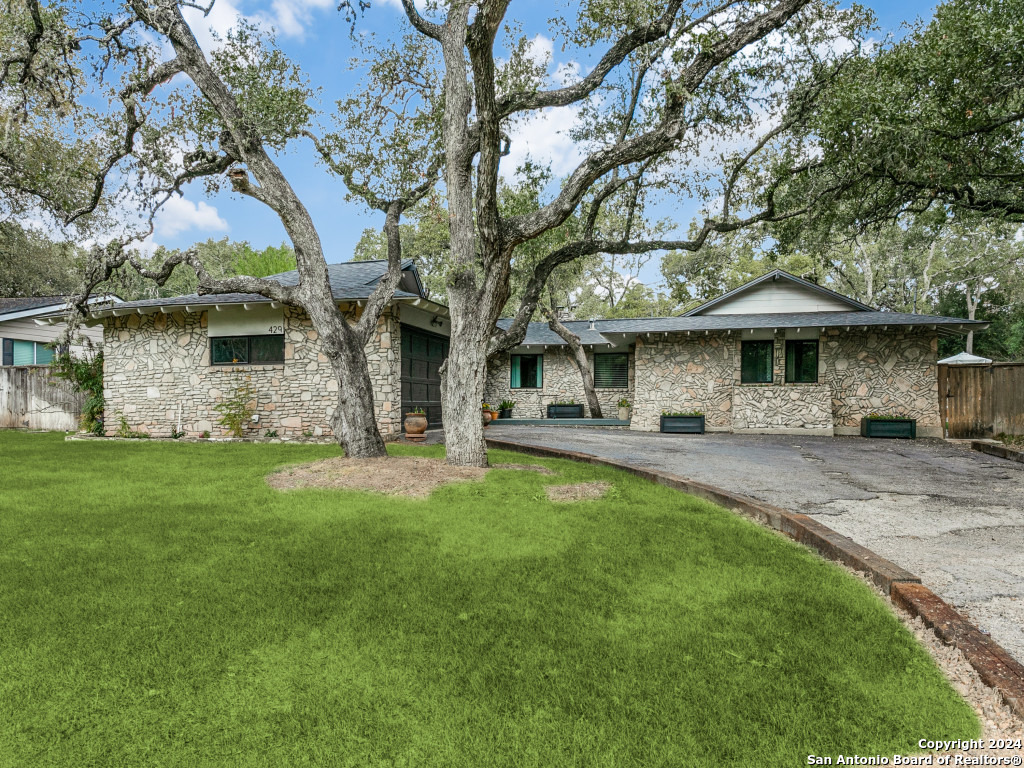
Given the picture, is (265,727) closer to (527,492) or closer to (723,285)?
(527,492)

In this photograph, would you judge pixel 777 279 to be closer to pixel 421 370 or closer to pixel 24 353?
pixel 421 370

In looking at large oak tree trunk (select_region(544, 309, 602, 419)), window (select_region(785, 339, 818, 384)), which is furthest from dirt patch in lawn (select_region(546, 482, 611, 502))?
large oak tree trunk (select_region(544, 309, 602, 419))

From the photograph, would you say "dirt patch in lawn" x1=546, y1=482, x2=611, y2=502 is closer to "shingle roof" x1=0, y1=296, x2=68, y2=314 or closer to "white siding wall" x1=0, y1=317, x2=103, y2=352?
"white siding wall" x1=0, y1=317, x2=103, y2=352

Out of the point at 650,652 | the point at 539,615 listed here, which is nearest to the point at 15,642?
the point at 539,615

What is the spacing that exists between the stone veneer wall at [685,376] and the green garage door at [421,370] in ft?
19.2

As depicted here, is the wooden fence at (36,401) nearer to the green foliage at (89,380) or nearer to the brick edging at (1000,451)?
Answer: the green foliage at (89,380)

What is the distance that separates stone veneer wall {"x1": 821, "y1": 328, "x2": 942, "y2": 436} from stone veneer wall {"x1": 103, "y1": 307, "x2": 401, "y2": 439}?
37.3 ft

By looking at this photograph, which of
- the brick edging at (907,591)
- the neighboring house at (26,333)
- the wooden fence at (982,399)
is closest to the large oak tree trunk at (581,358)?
the wooden fence at (982,399)

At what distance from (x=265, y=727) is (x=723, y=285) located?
111 ft

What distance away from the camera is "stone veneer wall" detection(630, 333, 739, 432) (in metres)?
14.8

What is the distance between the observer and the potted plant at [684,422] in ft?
46.9

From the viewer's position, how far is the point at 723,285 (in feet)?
105

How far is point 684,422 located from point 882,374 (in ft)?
16.9

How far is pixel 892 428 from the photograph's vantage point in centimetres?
1319
